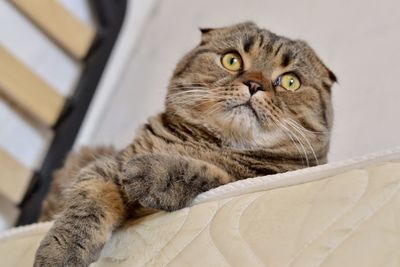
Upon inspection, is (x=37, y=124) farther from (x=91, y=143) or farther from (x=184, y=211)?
(x=184, y=211)

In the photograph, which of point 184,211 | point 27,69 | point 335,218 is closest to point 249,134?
point 184,211

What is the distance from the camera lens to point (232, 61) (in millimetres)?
1048

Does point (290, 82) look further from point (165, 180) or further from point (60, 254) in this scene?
point (60, 254)

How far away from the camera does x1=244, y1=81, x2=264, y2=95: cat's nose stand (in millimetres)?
945

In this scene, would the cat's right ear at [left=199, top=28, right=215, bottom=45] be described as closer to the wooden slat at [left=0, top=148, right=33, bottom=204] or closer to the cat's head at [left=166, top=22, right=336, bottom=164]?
the cat's head at [left=166, top=22, right=336, bottom=164]

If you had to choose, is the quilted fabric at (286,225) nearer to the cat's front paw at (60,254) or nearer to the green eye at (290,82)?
the cat's front paw at (60,254)

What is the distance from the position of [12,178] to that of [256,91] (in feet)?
2.93

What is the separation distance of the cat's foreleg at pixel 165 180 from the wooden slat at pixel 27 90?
87 centimetres

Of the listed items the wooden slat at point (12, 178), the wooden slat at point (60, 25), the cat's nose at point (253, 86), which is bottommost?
the wooden slat at point (12, 178)

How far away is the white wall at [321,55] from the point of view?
1219mm

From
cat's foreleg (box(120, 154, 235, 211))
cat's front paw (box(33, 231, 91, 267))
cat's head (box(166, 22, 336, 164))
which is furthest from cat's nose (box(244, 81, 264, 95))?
cat's front paw (box(33, 231, 91, 267))

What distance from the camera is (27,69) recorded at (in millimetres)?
1623

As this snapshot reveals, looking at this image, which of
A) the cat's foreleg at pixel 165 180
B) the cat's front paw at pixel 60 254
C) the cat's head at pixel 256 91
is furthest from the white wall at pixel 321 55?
the cat's front paw at pixel 60 254

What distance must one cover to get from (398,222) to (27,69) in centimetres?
129
